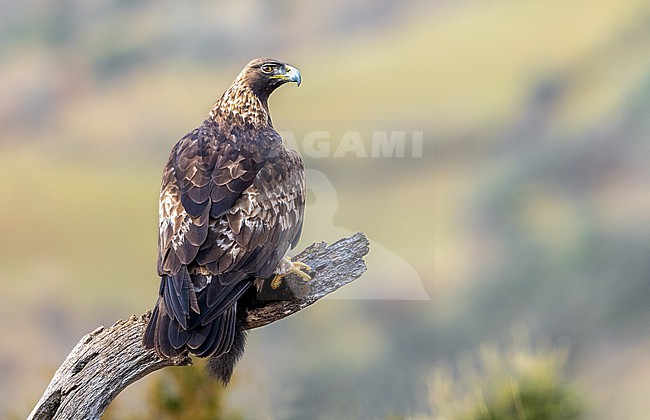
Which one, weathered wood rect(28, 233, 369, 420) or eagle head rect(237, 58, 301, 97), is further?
eagle head rect(237, 58, 301, 97)

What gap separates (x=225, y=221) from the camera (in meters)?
2.47

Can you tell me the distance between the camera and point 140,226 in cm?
411

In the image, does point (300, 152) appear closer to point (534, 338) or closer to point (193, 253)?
point (193, 253)

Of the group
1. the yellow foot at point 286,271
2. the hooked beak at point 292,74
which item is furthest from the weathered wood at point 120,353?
the hooked beak at point 292,74

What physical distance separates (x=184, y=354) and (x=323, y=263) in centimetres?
55

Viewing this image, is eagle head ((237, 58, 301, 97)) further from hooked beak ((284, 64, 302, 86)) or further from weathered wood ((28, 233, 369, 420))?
weathered wood ((28, 233, 369, 420))

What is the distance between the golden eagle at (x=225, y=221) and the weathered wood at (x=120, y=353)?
6cm

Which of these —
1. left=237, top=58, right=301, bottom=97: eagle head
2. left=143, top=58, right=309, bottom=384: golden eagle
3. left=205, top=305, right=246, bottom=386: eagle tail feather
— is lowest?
left=205, top=305, right=246, bottom=386: eagle tail feather

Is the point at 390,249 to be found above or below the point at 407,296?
above

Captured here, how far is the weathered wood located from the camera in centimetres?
262

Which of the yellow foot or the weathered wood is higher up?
the yellow foot

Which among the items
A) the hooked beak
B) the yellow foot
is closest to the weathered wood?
the yellow foot

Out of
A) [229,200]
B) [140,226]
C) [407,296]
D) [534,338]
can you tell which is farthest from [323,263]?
[534,338]

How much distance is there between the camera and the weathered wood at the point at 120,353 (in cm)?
262
